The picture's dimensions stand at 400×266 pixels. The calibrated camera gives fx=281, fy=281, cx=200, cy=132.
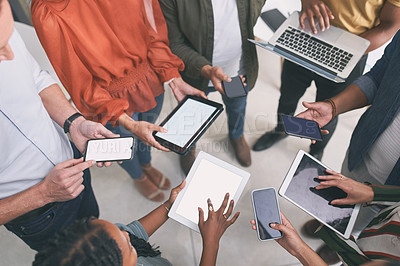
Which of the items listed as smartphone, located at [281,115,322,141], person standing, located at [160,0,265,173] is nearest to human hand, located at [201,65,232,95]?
person standing, located at [160,0,265,173]

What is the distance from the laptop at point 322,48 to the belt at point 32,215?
108 centimetres

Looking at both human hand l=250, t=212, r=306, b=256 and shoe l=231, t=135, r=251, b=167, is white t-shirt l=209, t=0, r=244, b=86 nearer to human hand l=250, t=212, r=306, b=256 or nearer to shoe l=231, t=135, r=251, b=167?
shoe l=231, t=135, r=251, b=167

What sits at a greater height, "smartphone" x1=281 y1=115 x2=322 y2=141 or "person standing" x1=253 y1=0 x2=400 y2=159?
"person standing" x1=253 y1=0 x2=400 y2=159

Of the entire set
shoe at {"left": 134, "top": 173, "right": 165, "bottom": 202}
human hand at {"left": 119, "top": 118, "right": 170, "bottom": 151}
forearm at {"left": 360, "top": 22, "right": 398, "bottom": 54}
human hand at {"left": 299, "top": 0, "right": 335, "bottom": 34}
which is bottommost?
shoe at {"left": 134, "top": 173, "right": 165, "bottom": 202}

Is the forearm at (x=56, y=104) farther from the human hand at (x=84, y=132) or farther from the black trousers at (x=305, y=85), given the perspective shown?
the black trousers at (x=305, y=85)

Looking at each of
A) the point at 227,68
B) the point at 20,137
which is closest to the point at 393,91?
the point at 227,68

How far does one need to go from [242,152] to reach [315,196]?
820 mm

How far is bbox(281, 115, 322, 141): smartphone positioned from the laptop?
24cm

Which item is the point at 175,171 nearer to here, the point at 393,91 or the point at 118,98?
the point at 118,98

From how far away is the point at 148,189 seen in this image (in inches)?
69.4

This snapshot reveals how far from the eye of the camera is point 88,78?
1039mm

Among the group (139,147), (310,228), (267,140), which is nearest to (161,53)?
(139,147)

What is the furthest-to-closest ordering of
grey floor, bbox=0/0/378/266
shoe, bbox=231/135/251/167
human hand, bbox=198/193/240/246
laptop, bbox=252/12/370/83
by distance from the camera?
shoe, bbox=231/135/251/167 → grey floor, bbox=0/0/378/266 → laptop, bbox=252/12/370/83 → human hand, bbox=198/193/240/246

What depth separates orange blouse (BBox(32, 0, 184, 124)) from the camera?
90 cm
